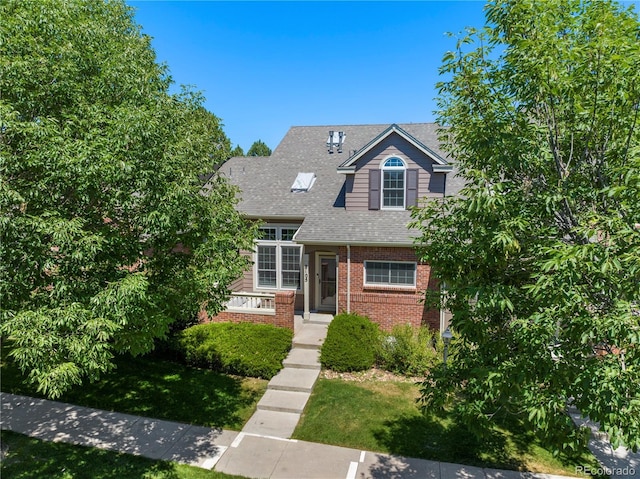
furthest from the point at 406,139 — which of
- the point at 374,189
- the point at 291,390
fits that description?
the point at 291,390

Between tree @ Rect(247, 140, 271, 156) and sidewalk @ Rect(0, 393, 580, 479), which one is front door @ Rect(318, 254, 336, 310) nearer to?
sidewalk @ Rect(0, 393, 580, 479)

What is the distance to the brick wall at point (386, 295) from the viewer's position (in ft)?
48.6

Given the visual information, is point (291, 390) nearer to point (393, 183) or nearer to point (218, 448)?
point (218, 448)

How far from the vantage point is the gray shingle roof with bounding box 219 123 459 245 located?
620 inches

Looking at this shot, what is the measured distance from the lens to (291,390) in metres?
11.6

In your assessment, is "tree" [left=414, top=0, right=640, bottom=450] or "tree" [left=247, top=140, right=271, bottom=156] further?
"tree" [left=247, top=140, right=271, bottom=156]

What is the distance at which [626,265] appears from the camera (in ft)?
12.5

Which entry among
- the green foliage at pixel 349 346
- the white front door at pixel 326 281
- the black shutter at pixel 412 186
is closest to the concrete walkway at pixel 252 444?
the green foliage at pixel 349 346

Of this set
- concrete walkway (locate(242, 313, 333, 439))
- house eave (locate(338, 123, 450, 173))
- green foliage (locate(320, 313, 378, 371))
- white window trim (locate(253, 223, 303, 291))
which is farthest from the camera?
white window trim (locate(253, 223, 303, 291))

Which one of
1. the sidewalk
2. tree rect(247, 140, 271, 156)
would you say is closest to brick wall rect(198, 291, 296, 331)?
the sidewalk

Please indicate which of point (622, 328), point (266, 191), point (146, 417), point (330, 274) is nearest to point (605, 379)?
point (622, 328)

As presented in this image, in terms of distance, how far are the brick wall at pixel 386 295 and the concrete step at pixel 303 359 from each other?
8.57ft

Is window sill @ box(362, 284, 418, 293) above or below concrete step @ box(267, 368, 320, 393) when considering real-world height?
above

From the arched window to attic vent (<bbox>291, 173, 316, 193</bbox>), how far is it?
170 inches
